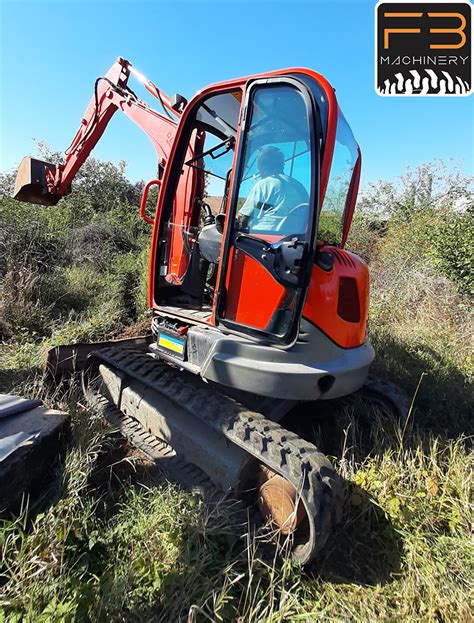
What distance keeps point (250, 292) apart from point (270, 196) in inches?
24.4

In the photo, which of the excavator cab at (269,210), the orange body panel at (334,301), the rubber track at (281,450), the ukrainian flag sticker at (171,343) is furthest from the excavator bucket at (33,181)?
the orange body panel at (334,301)

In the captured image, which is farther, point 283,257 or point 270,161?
point 270,161

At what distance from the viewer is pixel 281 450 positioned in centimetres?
203

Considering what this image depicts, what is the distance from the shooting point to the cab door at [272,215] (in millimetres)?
2143

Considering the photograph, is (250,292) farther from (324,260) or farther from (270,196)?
(270,196)

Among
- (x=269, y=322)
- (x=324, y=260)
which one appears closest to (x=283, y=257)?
(x=324, y=260)

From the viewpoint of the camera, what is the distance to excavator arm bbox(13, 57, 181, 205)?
341 cm

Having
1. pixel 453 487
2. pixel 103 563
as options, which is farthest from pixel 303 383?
pixel 103 563

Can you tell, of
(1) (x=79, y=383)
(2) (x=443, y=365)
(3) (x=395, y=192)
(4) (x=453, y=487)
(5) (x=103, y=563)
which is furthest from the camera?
(3) (x=395, y=192)

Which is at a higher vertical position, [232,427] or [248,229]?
[248,229]

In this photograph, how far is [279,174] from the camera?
2.33 metres

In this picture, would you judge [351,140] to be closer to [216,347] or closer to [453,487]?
[216,347]

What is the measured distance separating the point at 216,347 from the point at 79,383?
1876 mm

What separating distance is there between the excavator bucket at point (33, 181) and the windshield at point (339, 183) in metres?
3.36
